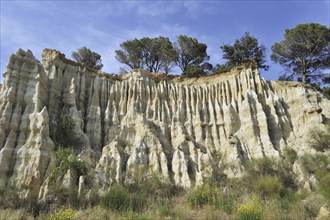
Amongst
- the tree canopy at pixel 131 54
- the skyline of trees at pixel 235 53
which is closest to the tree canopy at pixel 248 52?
the skyline of trees at pixel 235 53

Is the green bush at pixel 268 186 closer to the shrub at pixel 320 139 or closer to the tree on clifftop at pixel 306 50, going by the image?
the shrub at pixel 320 139

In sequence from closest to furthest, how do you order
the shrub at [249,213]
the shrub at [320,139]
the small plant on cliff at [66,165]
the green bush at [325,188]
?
the shrub at [249,213] → the green bush at [325,188] → the small plant on cliff at [66,165] → the shrub at [320,139]

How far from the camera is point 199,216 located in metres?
17.4

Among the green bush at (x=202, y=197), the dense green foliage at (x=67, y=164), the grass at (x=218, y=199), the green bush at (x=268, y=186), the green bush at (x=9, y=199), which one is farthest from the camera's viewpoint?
the green bush at (x=268, y=186)

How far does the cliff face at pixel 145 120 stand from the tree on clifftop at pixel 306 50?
23.8ft

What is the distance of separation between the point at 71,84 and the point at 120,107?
4062mm

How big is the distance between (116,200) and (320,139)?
14537 mm

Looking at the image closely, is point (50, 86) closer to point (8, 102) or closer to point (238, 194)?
point (8, 102)

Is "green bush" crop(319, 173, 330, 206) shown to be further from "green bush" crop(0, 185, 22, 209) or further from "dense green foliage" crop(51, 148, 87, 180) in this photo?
"green bush" crop(0, 185, 22, 209)

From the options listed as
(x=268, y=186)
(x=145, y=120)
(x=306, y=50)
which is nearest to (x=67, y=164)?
(x=145, y=120)

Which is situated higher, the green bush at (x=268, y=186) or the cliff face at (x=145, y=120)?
the cliff face at (x=145, y=120)

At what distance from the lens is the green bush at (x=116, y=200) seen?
18109 millimetres

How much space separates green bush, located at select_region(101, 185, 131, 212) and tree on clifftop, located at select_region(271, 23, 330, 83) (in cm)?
2311

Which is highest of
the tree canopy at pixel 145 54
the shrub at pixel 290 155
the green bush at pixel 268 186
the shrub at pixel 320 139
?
the tree canopy at pixel 145 54
